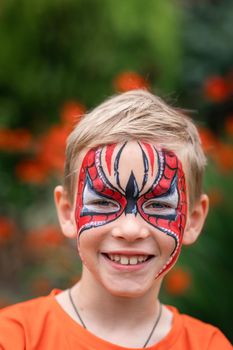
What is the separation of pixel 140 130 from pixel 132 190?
0.23 metres

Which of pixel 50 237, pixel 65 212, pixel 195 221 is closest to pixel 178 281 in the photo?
pixel 50 237

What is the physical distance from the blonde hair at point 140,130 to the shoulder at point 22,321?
45 centimetres

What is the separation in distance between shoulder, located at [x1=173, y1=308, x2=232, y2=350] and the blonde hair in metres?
0.48

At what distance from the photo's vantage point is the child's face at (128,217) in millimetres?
3111

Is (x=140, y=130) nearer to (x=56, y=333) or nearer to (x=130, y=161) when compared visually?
(x=130, y=161)

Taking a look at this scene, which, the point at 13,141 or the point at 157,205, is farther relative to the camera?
the point at 13,141

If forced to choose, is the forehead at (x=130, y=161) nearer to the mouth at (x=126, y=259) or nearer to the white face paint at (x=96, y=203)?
the white face paint at (x=96, y=203)

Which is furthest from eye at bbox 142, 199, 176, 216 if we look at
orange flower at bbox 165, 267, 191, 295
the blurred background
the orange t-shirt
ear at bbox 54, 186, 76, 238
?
the blurred background

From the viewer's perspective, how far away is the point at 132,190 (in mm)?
3127

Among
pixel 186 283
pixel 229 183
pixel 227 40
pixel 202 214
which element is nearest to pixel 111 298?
pixel 202 214

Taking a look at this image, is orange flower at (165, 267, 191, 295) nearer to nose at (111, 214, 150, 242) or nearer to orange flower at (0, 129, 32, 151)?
orange flower at (0, 129, 32, 151)

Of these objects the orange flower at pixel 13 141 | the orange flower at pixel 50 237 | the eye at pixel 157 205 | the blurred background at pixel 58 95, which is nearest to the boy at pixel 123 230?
the eye at pixel 157 205

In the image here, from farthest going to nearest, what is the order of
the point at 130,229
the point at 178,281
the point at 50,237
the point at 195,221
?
the point at 50,237 < the point at 178,281 < the point at 195,221 < the point at 130,229

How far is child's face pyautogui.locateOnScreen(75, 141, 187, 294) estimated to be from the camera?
3111 millimetres
